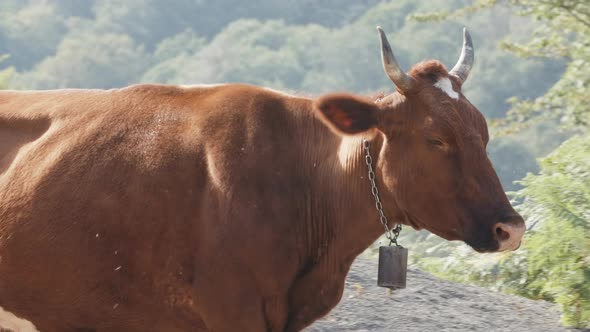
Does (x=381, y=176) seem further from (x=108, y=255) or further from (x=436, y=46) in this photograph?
(x=436, y=46)

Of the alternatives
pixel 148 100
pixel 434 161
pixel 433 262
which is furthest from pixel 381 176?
pixel 433 262

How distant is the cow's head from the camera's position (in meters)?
5.78

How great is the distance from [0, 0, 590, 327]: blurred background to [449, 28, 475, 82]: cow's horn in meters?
Result: 3.63

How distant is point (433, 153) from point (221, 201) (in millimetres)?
1203

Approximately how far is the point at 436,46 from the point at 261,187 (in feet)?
237

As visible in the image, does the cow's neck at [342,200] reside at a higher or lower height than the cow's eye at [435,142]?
lower

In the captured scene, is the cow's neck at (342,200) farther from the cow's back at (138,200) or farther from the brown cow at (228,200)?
the cow's back at (138,200)

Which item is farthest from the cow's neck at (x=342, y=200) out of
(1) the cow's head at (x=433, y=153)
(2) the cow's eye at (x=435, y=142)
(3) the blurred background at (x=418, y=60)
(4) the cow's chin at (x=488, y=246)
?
(3) the blurred background at (x=418, y=60)

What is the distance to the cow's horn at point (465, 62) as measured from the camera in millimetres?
6379

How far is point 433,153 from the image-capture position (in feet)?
19.3

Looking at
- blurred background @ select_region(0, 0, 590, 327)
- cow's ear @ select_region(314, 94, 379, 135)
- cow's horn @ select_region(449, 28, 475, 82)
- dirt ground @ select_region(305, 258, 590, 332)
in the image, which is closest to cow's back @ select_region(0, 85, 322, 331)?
cow's ear @ select_region(314, 94, 379, 135)

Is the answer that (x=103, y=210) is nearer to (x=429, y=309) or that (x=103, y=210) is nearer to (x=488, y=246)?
(x=488, y=246)

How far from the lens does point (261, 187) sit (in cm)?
598

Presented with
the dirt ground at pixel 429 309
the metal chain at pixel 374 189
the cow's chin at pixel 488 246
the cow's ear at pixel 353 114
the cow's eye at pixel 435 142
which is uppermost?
the cow's ear at pixel 353 114
